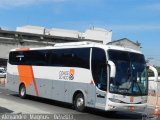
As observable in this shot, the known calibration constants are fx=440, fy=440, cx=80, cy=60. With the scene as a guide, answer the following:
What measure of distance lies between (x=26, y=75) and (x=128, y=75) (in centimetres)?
910

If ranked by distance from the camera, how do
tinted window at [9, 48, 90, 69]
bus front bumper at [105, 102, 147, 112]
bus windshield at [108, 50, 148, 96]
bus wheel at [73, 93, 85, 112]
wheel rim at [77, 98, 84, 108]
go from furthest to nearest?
1. tinted window at [9, 48, 90, 69]
2. wheel rim at [77, 98, 84, 108]
3. bus wheel at [73, 93, 85, 112]
4. bus windshield at [108, 50, 148, 96]
5. bus front bumper at [105, 102, 147, 112]

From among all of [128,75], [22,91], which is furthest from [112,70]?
[22,91]

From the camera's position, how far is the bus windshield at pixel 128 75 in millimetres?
18484

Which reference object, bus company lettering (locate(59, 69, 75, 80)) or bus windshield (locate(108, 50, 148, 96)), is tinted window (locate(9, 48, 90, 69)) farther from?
bus windshield (locate(108, 50, 148, 96))

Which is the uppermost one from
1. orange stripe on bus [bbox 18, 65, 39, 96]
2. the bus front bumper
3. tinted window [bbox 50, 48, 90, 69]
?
tinted window [bbox 50, 48, 90, 69]

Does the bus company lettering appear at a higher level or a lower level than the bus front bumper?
higher

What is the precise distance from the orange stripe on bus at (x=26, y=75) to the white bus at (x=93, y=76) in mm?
589

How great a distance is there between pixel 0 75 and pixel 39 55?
37.6m

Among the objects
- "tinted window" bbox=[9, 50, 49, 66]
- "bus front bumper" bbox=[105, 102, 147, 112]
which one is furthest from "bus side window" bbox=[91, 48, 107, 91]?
"tinted window" bbox=[9, 50, 49, 66]

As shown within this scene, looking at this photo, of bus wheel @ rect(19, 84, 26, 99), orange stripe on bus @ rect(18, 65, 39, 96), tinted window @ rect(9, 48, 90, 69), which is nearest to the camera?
tinted window @ rect(9, 48, 90, 69)

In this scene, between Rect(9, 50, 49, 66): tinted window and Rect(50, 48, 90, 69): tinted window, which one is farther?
Rect(9, 50, 49, 66): tinted window

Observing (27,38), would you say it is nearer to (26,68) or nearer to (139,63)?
(26,68)

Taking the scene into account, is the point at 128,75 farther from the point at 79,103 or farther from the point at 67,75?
the point at 67,75

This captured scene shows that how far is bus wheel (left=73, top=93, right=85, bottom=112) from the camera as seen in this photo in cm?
2012
